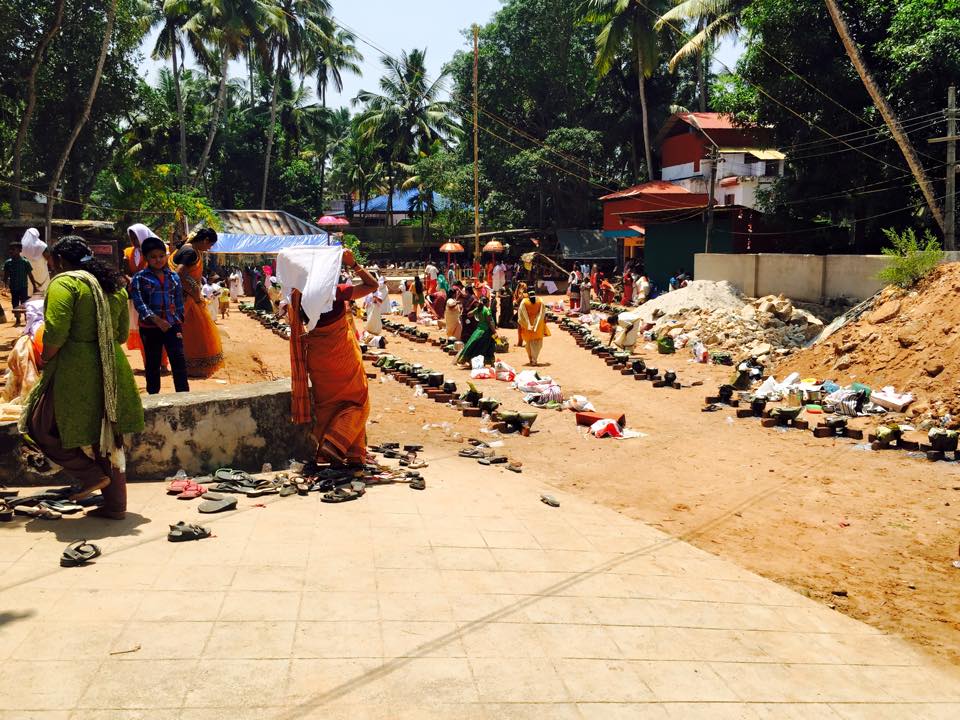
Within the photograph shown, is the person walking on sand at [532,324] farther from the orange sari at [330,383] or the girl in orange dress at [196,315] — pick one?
the orange sari at [330,383]

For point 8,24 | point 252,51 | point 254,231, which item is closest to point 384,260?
point 254,231

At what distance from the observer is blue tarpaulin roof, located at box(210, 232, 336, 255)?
33388mm

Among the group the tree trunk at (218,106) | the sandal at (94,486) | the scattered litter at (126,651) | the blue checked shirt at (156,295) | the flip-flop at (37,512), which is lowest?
the scattered litter at (126,651)

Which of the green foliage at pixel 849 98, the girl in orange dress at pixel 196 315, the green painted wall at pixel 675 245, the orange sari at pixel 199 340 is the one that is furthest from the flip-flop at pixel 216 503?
the green painted wall at pixel 675 245

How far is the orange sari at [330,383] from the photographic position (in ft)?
21.2

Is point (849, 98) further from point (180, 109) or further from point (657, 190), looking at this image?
point (180, 109)

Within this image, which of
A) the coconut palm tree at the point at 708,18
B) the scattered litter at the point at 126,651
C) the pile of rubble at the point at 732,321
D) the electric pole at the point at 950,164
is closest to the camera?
the scattered litter at the point at 126,651

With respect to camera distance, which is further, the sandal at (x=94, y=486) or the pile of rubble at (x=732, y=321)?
the pile of rubble at (x=732, y=321)

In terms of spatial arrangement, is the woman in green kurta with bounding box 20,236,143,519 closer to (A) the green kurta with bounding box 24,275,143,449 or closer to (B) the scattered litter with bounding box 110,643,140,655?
(A) the green kurta with bounding box 24,275,143,449

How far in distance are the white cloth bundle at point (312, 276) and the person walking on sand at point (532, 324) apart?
9.67m

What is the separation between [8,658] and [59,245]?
242 cm

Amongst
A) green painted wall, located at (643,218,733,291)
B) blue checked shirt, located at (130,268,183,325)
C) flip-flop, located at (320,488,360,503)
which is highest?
green painted wall, located at (643,218,733,291)

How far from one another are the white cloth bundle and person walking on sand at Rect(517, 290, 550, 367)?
9.67 metres

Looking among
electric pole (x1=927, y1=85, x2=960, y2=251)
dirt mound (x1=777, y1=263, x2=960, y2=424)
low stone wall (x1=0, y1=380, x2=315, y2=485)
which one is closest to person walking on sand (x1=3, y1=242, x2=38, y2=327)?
low stone wall (x1=0, y1=380, x2=315, y2=485)
